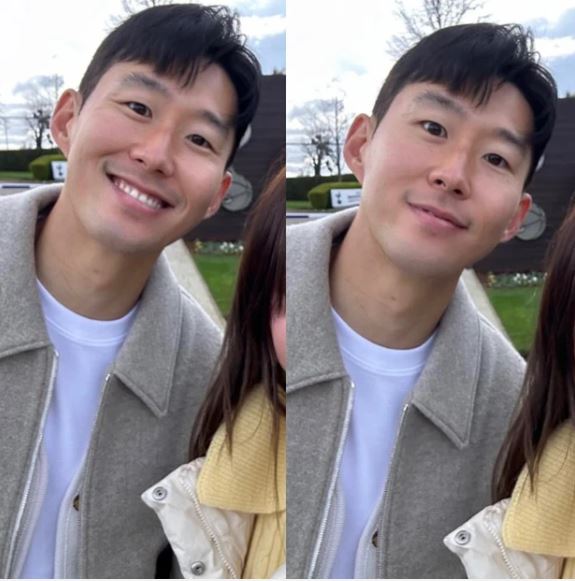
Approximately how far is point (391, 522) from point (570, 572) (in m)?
0.42

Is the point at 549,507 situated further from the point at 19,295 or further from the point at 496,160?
the point at 19,295

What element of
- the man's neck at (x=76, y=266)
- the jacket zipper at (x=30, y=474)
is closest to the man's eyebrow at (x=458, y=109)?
the man's neck at (x=76, y=266)

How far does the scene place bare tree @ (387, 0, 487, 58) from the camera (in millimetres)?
1689

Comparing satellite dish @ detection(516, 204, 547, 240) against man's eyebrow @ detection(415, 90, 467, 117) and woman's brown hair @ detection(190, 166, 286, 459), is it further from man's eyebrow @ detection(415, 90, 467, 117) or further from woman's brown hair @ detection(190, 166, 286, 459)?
woman's brown hair @ detection(190, 166, 286, 459)

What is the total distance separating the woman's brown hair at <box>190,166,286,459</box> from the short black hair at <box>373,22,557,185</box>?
0.51m

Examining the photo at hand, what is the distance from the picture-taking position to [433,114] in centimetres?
167

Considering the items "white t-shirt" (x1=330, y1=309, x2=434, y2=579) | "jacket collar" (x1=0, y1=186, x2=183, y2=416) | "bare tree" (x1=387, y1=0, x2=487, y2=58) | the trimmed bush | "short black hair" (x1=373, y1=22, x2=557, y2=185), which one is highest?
"bare tree" (x1=387, y1=0, x2=487, y2=58)

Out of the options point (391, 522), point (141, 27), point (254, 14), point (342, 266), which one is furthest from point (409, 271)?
point (141, 27)

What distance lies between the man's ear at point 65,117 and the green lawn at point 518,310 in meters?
1.02

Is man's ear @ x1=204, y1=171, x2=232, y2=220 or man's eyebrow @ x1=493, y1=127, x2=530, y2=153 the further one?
man's ear @ x1=204, y1=171, x2=232, y2=220

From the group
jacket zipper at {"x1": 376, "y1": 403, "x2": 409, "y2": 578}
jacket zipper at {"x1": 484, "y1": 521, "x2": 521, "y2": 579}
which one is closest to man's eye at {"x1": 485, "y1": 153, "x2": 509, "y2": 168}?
jacket zipper at {"x1": 376, "y1": 403, "x2": 409, "y2": 578}

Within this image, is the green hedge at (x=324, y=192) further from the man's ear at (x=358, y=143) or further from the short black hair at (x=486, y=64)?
the short black hair at (x=486, y=64)

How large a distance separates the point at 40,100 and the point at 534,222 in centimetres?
115

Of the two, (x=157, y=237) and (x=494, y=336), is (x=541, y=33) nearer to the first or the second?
(x=494, y=336)
